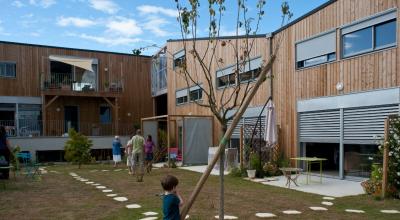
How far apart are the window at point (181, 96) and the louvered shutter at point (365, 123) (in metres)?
11.9

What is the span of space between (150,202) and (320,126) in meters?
6.56

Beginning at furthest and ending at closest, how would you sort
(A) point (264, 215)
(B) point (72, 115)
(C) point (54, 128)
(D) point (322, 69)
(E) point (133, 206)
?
(B) point (72, 115) → (C) point (54, 128) → (D) point (322, 69) → (E) point (133, 206) → (A) point (264, 215)

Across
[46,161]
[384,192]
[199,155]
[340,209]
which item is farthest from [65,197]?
[46,161]

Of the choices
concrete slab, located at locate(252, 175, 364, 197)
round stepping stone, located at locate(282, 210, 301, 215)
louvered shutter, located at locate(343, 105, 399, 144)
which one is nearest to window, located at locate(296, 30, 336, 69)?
louvered shutter, located at locate(343, 105, 399, 144)

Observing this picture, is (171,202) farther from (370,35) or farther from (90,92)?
(90,92)

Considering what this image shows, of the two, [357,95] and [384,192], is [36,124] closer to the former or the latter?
[357,95]

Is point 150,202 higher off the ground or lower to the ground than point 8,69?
lower

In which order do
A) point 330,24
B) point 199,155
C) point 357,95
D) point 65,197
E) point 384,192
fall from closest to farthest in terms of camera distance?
point 384,192 < point 65,197 < point 357,95 < point 330,24 < point 199,155

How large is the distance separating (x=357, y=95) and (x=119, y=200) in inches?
267

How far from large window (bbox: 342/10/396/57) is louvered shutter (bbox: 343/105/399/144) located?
156cm

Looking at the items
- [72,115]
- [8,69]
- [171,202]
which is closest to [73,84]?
[72,115]

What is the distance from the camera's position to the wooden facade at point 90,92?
82.5 ft

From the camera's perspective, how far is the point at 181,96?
23.7 meters

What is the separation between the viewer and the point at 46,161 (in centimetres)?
2456
